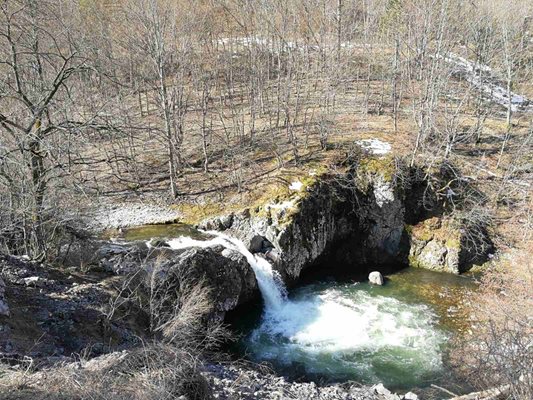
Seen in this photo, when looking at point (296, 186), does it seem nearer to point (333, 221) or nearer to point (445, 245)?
point (333, 221)

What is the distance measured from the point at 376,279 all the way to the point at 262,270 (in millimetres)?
5341

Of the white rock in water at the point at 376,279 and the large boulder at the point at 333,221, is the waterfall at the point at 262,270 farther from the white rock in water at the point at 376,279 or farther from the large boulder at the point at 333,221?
the white rock in water at the point at 376,279

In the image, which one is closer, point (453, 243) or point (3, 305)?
point (3, 305)

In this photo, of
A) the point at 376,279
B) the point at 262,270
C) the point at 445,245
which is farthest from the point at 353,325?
the point at 445,245

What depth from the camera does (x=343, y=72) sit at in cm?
3412

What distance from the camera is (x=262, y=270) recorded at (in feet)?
60.2

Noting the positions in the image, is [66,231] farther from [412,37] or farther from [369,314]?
[412,37]

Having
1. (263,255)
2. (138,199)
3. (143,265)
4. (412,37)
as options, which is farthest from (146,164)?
(412,37)

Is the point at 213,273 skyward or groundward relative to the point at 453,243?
skyward

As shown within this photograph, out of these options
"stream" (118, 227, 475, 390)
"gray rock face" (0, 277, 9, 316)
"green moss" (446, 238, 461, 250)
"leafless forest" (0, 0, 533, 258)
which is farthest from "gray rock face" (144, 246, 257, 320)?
"green moss" (446, 238, 461, 250)

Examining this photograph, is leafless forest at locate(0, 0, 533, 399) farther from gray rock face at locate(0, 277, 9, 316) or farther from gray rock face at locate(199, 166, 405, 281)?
gray rock face at locate(0, 277, 9, 316)

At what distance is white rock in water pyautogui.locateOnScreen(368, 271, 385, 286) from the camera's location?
65.3ft

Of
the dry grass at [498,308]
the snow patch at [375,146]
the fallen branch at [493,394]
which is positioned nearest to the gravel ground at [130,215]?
the snow patch at [375,146]

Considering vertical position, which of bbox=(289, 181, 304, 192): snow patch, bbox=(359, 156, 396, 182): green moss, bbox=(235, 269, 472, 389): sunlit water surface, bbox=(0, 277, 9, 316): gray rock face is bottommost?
bbox=(235, 269, 472, 389): sunlit water surface
